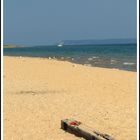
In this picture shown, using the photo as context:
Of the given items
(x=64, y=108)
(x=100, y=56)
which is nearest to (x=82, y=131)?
(x=64, y=108)

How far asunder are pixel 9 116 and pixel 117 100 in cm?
337

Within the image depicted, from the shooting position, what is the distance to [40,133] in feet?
23.5

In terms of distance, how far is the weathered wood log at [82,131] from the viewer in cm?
614

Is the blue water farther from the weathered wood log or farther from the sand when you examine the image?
the weathered wood log

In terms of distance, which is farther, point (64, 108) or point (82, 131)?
point (64, 108)

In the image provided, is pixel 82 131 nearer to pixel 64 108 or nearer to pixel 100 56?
pixel 64 108

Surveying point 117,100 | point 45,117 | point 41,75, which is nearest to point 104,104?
point 117,100

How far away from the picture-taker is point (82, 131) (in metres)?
6.69

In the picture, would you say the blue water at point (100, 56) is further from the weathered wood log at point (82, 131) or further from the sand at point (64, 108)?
the weathered wood log at point (82, 131)

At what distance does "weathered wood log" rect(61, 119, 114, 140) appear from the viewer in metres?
6.14

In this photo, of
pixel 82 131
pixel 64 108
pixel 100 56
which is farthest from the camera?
pixel 100 56

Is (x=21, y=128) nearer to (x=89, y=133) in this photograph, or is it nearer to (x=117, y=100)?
(x=89, y=133)

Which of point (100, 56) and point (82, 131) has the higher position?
point (100, 56)

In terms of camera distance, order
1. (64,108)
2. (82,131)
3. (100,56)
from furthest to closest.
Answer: (100,56), (64,108), (82,131)
